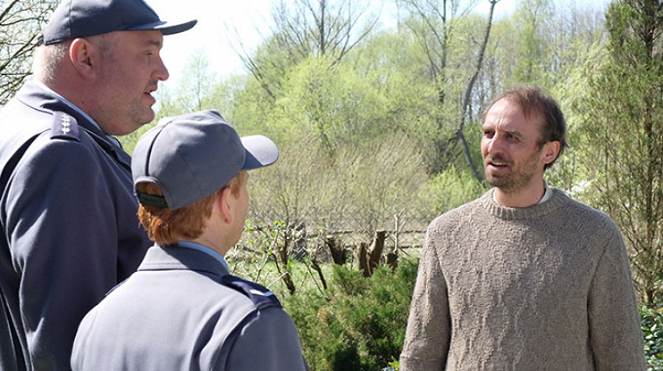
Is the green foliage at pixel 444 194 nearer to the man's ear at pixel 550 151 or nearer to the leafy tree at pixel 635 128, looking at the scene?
the leafy tree at pixel 635 128

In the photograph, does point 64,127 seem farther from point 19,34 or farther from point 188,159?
point 19,34

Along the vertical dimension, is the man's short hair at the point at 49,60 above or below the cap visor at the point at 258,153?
above

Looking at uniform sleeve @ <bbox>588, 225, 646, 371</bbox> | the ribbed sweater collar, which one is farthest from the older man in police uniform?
uniform sleeve @ <bbox>588, 225, 646, 371</bbox>

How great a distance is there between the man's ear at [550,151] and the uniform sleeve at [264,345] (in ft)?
5.05

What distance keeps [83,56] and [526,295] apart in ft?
5.12

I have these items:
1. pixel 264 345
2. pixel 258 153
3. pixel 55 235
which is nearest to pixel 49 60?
pixel 55 235

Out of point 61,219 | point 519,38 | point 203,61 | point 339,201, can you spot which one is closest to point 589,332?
point 61,219

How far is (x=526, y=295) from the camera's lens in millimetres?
2303

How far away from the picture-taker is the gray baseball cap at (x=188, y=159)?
1.35 meters

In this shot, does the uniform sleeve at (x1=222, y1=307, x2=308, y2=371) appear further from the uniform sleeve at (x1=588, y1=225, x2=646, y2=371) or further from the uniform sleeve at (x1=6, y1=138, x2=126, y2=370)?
the uniform sleeve at (x1=588, y1=225, x2=646, y2=371)

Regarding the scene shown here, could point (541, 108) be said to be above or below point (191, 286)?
above

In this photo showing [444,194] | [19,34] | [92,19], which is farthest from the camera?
[444,194]

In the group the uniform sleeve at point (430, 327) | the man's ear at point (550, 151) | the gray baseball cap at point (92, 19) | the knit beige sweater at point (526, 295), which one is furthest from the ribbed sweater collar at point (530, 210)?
the gray baseball cap at point (92, 19)

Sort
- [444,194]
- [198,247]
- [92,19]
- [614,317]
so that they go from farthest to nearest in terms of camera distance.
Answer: [444,194], [614,317], [92,19], [198,247]
